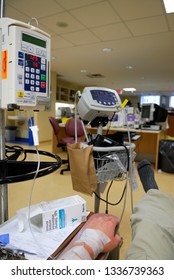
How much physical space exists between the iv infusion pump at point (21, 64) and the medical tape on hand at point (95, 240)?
1.51 ft

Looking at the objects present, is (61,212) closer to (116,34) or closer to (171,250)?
(171,250)

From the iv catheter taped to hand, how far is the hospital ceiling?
1973 millimetres

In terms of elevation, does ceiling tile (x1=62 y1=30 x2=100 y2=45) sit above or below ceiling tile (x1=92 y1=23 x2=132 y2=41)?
above

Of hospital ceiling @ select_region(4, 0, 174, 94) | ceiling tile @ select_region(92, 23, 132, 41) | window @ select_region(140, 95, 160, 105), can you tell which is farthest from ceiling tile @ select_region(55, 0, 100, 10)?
window @ select_region(140, 95, 160, 105)

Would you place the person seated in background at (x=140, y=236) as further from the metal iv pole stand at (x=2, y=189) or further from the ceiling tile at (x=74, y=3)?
the ceiling tile at (x=74, y=3)

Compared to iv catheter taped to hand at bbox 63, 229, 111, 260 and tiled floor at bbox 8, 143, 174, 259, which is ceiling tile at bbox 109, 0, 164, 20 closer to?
tiled floor at bbox 8, 143, 174, 259

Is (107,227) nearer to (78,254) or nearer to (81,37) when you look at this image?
(78,254)

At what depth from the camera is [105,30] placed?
3338 millimetres

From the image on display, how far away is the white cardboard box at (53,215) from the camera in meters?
0.71

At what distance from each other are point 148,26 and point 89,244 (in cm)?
343

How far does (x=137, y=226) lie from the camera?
734mm

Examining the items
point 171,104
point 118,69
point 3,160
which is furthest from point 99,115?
point 171,104

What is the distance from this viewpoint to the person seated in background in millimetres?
574

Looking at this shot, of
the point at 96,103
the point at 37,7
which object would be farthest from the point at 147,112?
the point at 96,103
